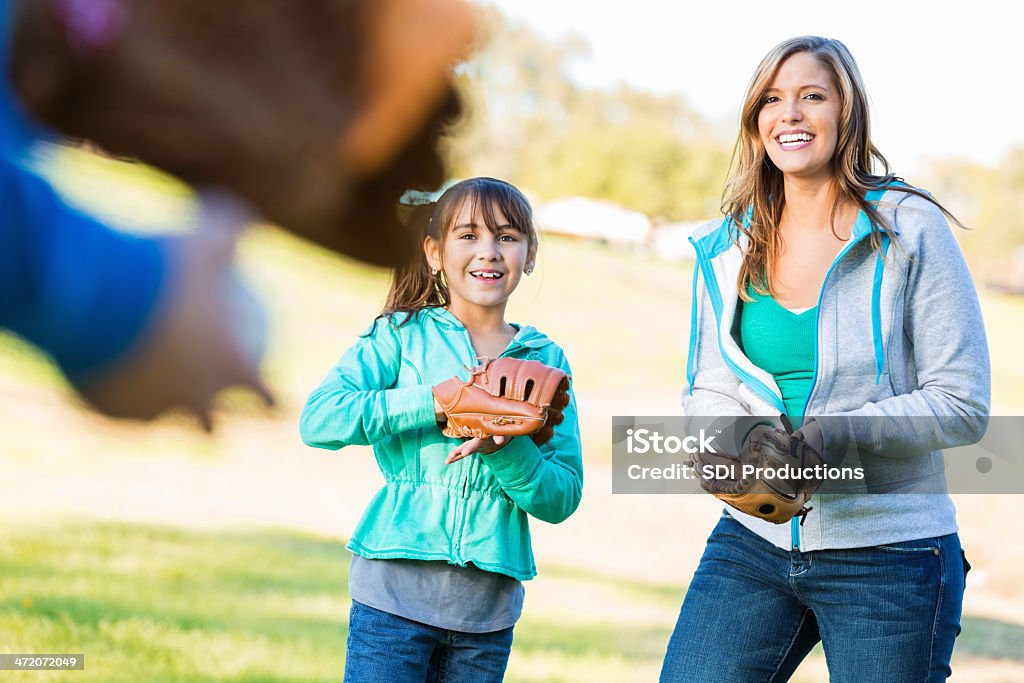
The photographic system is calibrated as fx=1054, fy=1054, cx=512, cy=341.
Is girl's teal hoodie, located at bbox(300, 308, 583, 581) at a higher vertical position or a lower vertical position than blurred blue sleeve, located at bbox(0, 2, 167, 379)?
lower

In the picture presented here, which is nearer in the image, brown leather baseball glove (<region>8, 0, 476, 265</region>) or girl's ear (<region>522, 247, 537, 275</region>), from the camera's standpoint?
girl's ear (<region>522, 247, 537, 275</region>)

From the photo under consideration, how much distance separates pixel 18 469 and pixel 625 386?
5.75 m

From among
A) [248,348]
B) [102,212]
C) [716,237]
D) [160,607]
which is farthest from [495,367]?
[248,348]

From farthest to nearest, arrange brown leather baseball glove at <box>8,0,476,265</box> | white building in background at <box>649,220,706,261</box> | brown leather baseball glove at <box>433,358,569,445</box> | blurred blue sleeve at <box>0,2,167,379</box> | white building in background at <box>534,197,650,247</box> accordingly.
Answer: white building in background at <box>534,197,650,247</box>, white building in background at <box>649,220,706,261</box>, brown leather baseball glove at <box>8,0,476,265</box>, blurred blue sleeve at <box>0,2,167,379</box>, brown leather baseball glove at <box>433,358,569,445</box>

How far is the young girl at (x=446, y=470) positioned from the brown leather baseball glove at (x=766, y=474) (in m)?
0.23

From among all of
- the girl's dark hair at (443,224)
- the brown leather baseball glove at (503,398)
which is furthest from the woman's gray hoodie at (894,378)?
the girl's dark hair at (443,224)

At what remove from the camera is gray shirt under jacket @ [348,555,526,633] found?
152cm

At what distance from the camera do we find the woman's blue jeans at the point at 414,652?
4.90 feet

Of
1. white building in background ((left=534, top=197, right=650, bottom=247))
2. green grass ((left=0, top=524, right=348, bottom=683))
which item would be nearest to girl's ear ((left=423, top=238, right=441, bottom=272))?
green grass ((left=0, top=524, right=348, bottom=683))

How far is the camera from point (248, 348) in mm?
3717

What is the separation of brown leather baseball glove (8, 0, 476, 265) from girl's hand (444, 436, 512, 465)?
885 millimetres

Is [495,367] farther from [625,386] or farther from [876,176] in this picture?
[625,386]

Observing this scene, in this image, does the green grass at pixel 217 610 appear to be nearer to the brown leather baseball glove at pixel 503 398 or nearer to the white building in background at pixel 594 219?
the brown leather baseball glove at pixel 503 398

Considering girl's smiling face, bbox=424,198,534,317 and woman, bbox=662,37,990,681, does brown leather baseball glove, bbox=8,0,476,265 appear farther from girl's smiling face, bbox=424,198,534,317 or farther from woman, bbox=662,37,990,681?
woman, bbox=662,37,990,681
